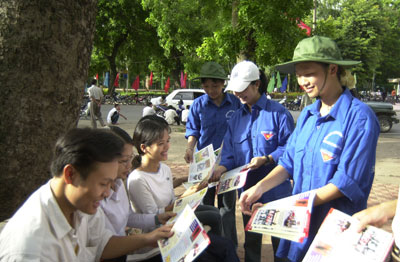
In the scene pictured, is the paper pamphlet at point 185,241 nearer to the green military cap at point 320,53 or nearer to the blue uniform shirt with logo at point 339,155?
the blue uniform shirt with logo at point 339,155

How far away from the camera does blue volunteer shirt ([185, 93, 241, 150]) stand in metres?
3.72

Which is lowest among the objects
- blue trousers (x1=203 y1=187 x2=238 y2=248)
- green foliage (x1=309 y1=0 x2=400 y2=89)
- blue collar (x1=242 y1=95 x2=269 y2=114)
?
blue trousers (x1=203 y1=187 x2=238 y2=248)

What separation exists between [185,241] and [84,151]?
2.16 ft

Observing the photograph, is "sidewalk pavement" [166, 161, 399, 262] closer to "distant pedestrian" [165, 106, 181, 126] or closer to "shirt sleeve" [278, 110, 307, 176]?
"shirt sleeve" [278, 110, 307, 176]

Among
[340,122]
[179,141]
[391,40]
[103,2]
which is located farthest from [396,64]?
[340,122]

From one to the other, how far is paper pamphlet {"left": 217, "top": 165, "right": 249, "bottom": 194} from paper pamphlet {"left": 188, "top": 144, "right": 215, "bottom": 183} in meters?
0.15

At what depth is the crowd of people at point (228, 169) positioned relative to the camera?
1.47 metres

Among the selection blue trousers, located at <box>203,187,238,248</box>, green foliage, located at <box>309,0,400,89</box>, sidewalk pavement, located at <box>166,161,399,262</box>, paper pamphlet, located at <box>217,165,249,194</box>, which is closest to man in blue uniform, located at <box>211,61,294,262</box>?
paper pamphlet, located at <box>217,165,249,194</box>

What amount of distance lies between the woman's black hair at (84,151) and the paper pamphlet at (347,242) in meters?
0.99

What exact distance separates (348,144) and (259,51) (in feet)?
23.1

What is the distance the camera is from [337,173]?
1.77 m

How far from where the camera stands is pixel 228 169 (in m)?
3.02

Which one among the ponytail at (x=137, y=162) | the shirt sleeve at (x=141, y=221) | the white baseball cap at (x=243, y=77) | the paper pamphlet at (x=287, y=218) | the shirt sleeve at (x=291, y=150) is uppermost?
the white baseball cap at (x=243, y=77)

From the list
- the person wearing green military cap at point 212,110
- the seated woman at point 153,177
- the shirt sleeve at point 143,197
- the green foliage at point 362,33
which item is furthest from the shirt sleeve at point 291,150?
the green foliage at point 362,33
